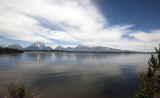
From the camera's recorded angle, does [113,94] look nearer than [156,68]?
No

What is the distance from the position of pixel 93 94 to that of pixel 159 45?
13.6 m

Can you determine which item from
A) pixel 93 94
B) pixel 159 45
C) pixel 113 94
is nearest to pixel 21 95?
pixel 93 94

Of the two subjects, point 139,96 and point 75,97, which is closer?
point 139,96

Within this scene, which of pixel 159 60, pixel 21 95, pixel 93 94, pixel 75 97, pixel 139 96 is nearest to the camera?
pixel 21 95

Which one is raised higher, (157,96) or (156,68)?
(156,68)

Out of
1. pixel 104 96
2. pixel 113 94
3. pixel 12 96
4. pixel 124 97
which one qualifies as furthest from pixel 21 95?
pixel 124 97

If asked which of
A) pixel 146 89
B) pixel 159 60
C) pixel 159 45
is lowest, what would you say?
Answer: pixel 146 89

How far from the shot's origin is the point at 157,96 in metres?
10.1

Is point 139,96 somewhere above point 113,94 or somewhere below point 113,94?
above

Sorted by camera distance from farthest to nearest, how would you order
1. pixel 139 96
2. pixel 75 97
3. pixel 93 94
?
1. pixel 93 94
2. pixel 75 97
3. pixel 139 96

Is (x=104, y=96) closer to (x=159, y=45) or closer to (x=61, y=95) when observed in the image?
(x=61, y=95)

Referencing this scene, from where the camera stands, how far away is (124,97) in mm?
15516

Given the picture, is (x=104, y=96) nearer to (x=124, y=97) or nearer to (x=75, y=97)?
(x=124, y=97)

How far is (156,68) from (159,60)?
1.21 metres
